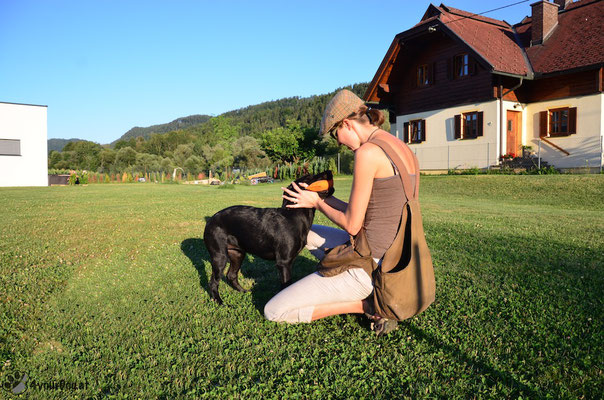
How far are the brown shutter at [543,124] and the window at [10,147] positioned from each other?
1432 inches

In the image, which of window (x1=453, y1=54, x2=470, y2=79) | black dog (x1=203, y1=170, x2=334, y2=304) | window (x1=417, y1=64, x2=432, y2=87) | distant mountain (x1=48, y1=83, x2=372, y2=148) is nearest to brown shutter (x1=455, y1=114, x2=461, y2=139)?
window (x1=453, y1=54, x2=470, y2=79)

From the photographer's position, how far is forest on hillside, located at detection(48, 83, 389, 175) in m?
43.1

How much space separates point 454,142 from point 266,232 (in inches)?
925

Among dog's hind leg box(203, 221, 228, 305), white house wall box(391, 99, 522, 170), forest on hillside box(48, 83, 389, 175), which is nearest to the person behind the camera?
dog's hind leg box(203, 221, 228, 305)

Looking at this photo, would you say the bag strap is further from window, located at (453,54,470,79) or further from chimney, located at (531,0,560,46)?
chimney, located at (531,0,560,46)

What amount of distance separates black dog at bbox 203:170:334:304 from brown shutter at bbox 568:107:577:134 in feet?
73.0

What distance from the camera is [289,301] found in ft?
10.2

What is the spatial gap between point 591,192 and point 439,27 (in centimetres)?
1349

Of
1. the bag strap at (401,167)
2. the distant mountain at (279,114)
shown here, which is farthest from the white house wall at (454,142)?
the distant mountain at (279,114)

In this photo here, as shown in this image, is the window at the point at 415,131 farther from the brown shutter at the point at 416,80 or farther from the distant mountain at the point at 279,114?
the distant mountain at the point at 279,114

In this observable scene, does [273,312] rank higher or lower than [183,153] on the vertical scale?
lower

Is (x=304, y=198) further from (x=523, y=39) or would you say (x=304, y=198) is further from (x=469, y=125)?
(x=523, y=39)

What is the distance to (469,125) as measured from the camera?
934 inches

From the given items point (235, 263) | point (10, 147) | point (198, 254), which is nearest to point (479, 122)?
point (198, 254)
